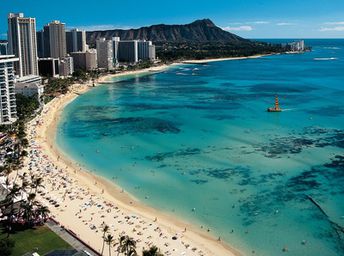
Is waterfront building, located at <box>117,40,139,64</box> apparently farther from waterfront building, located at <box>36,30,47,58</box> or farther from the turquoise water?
the turquoise water

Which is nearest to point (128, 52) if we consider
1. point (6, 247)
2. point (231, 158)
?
point (231, 158)

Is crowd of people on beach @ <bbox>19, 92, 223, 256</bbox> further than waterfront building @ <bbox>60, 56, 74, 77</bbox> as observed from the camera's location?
No

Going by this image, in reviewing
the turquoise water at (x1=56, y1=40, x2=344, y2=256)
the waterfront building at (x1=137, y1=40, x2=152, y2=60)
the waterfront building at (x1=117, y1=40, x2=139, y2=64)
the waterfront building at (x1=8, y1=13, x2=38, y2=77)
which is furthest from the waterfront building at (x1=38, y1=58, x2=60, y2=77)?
the waterfront building at (x1=137, y1=40, x2=152, y2=60)

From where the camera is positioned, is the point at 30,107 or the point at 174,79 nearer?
the point at 30,107

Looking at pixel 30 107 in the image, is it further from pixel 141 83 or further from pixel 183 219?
pixel 141 83

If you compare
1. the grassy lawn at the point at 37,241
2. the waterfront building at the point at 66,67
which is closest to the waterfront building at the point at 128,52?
the waterfront building at the point at 66,67

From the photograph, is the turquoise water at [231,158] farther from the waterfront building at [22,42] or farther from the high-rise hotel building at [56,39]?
the high-rise hotel building at [56,39]

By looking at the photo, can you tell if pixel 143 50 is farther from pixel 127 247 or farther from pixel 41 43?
pixel 127 247

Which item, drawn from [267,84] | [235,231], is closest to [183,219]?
[235,231]
